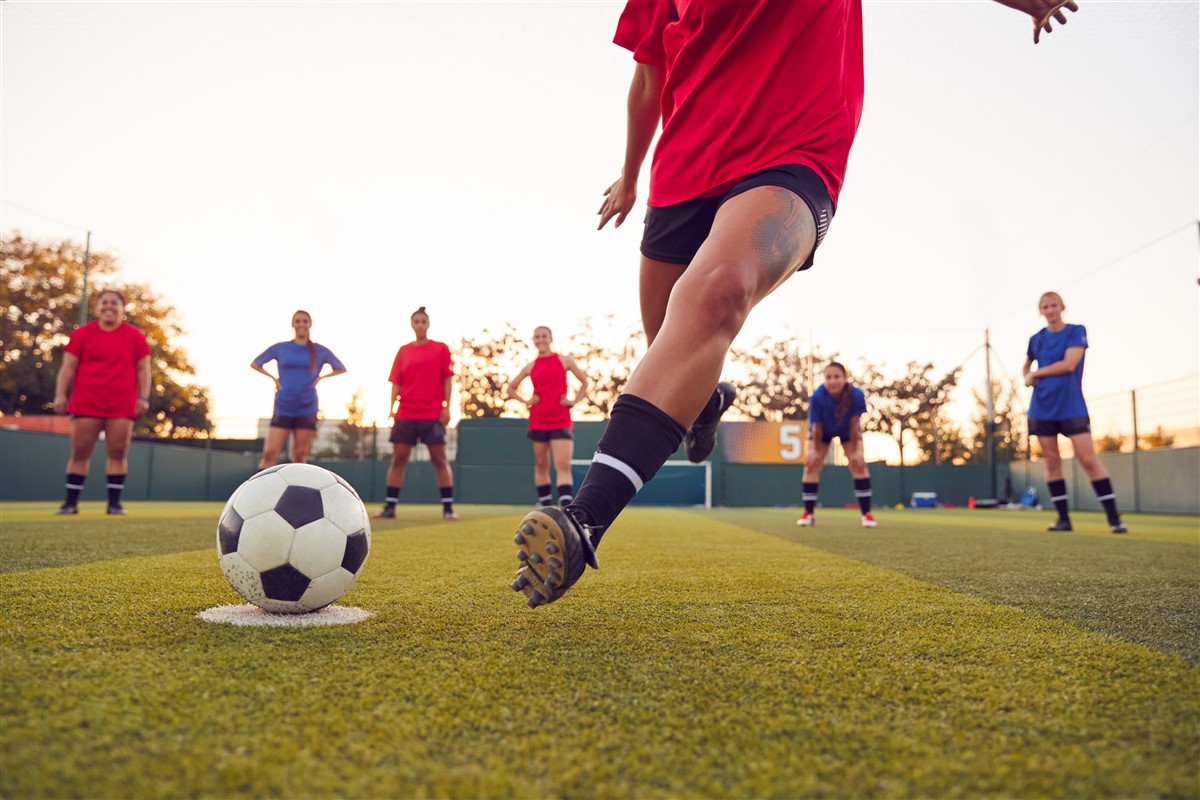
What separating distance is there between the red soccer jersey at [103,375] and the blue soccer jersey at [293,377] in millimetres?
1190

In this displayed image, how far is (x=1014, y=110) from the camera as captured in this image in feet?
64.1

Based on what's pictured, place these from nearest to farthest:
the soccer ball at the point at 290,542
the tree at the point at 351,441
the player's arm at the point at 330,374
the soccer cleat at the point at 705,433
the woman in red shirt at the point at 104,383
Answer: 1. the soccer ball at the point at 290,542
2. the soccer cleat at the point at 705,433
3. the woman in red shirt at the point at 104,383
4. the player's arm at the point at 330,374
5. the tree at the point at 351,441

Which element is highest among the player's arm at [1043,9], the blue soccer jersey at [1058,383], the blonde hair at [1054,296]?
the blonde hair at [1054,296]

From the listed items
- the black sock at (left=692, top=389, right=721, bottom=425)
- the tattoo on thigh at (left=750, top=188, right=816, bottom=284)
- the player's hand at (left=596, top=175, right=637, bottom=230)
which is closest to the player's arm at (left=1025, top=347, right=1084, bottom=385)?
the black sock at (left=692, top=389, right=721, bottom=425)

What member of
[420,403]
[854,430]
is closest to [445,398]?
[420,403]

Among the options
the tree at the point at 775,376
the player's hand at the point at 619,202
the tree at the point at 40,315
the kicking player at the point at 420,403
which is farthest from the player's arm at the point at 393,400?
the tree at the point at 775,376

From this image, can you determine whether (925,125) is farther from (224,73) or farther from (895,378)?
(895,378)

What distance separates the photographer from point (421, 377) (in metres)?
8.64

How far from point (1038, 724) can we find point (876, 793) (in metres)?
0.43

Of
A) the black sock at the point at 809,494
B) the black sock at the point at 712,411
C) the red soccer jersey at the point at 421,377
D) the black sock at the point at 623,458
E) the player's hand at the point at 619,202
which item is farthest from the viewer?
the red soccer jersey at the point at 421,377

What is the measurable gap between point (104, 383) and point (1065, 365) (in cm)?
907

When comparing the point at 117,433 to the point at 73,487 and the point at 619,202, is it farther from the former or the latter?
the point at 619,202

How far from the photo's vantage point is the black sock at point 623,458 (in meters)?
1.71

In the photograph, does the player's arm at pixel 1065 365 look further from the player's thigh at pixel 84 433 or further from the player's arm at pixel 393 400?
the player's thigh at pixel 84 433
